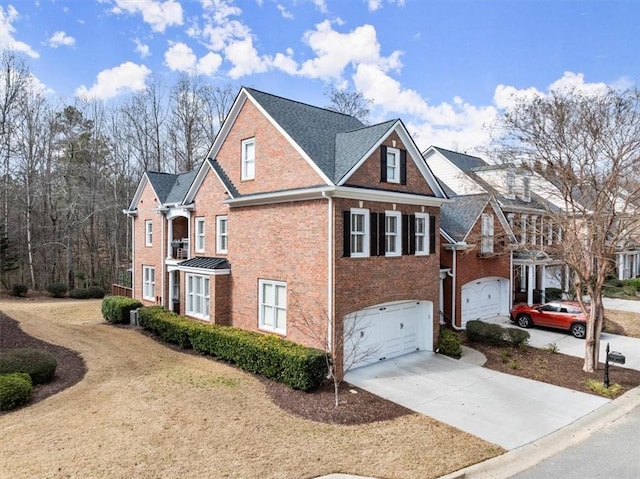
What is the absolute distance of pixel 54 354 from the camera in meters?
14.0

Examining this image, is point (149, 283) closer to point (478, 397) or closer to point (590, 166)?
point (478, 397)

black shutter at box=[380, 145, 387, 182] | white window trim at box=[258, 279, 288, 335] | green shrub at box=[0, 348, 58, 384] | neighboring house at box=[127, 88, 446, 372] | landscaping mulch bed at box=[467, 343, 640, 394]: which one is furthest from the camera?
white window trim at box=[258, 279, 288, 335]

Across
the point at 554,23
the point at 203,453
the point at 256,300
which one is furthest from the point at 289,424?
the point at 554,23

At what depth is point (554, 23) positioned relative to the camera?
13.5 meters

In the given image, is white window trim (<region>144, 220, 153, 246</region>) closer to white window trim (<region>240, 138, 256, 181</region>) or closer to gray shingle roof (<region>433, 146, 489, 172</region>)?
white window trim (<region>240, 138, 256, 181</region>)

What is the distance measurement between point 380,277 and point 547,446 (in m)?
6.65

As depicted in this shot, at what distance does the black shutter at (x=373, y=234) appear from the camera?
1334 centimetres

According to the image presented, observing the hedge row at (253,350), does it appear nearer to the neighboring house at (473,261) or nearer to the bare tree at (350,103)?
the neighboring house at (473,261)

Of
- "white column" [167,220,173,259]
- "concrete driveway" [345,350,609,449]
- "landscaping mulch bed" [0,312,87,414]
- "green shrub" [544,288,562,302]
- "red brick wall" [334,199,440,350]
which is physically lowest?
"concrete driveway" [345,350,609,449]

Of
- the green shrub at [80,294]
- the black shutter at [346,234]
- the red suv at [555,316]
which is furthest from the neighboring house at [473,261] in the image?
the green shrub at [80,294]

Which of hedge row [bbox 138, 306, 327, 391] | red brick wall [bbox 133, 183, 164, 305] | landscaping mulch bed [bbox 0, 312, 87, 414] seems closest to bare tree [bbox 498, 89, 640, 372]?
hedge row [bbox 138, 306, 327, 391]

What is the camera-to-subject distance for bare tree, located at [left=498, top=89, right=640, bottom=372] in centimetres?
1265

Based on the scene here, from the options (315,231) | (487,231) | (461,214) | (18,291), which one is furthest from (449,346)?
(18,291)

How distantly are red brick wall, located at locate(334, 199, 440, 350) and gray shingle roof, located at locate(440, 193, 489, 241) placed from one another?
13.5 ft
